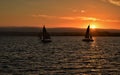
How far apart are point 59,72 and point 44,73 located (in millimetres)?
2326

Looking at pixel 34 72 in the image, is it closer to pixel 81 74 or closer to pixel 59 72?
pixel 59 72

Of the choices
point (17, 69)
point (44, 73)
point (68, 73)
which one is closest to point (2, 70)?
point (17, 69)

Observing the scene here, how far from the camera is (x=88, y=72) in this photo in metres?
44.3

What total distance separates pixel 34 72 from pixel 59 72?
3.30 metres

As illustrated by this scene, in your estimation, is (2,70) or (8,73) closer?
(8,73)

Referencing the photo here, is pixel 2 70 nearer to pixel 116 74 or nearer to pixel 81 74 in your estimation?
pixel 81 74

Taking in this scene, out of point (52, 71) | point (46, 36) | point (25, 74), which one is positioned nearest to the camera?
point (25, 74)

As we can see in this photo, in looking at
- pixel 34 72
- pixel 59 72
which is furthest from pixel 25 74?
pixel 59 72

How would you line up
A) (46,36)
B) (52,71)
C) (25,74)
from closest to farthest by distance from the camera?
(25,74)
(52,71)
(46,36)

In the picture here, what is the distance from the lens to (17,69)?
4678 cm

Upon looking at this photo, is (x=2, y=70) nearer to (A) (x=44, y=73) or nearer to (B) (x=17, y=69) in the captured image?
(B) (x=17, y=69)

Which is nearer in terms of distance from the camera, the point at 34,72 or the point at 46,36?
the point at 34,72

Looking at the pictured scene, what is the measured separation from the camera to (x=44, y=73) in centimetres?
4275

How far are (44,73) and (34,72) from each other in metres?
1.59
